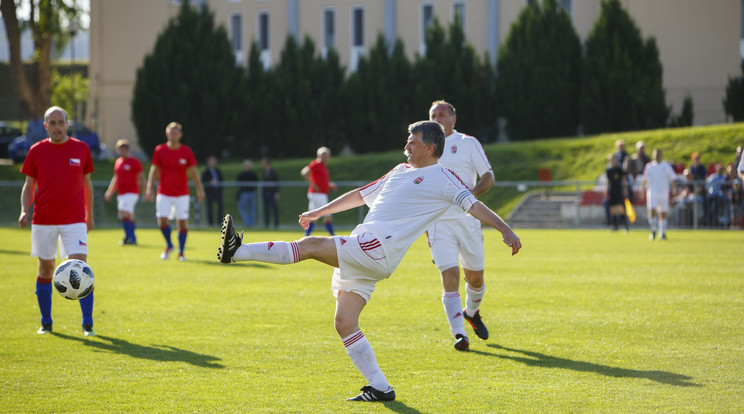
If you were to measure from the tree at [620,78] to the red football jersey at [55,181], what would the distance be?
32166mm

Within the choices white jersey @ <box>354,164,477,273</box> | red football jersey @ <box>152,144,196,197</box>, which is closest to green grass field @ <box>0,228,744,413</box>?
white jersey @ <box>354,164,477,273</box>

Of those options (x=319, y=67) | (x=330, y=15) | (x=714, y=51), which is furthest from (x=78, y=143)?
(x=330, y=15)

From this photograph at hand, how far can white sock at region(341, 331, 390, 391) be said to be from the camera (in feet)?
19.1

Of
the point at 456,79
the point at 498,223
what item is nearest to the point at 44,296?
the point at 498,223

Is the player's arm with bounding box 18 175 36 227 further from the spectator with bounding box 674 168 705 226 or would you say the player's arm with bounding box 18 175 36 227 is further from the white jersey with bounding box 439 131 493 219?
the spectator with bounding box 674 168 705 226

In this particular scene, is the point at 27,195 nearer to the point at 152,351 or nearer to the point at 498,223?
the point at 152,351

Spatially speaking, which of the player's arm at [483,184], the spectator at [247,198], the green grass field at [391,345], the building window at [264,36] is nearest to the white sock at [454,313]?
the green grass field at [391,345]

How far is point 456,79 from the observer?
3962 centimetres

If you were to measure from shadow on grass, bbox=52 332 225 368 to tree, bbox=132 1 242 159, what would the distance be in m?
34.3

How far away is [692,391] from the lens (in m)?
6.06

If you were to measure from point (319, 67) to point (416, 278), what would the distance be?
29326mm

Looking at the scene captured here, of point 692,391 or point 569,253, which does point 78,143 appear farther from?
point 569,253

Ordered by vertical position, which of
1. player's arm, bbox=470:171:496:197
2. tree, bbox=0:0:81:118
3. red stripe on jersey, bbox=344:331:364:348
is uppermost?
tree, bbox=0:0:81:118

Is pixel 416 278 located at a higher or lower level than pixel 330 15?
lower
